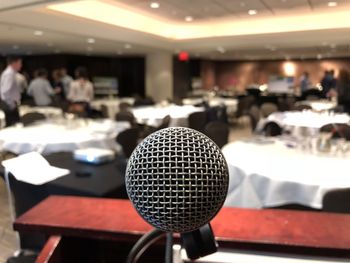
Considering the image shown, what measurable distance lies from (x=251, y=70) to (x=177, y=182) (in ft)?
63.4

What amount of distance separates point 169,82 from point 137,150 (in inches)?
516

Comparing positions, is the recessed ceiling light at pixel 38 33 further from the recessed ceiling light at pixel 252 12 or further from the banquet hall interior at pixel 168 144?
the recessed ceiling light at pixel 252 12

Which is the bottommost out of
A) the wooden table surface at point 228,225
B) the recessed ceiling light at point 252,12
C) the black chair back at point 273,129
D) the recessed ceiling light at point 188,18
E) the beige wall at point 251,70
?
the black chair back at point 273,129

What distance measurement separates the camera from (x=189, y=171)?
56 centimetres

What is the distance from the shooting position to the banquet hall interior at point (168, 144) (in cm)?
112

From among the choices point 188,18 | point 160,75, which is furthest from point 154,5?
point 160,75

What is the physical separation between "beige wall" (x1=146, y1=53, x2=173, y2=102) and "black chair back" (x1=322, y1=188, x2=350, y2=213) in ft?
38.7

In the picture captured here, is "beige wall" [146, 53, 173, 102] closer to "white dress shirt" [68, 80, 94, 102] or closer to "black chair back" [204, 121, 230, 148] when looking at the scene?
"white dress shirt" [68, 80, 94, 102]

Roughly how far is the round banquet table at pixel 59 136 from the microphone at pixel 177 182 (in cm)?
336

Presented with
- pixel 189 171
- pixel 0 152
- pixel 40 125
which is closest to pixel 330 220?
pixel 189 171

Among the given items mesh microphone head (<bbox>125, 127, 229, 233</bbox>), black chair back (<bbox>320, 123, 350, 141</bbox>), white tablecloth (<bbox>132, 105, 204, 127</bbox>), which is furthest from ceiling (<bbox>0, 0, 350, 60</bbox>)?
mesh microphone head (<bbox>125, 127, 229, 233</bbox>)

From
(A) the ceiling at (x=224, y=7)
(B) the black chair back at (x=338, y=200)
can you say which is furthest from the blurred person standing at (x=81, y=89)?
(B) the black chair back at (x=338, y=200)

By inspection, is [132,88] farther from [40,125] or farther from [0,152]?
[0,152]

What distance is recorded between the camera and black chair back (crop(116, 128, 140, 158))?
4137mm
